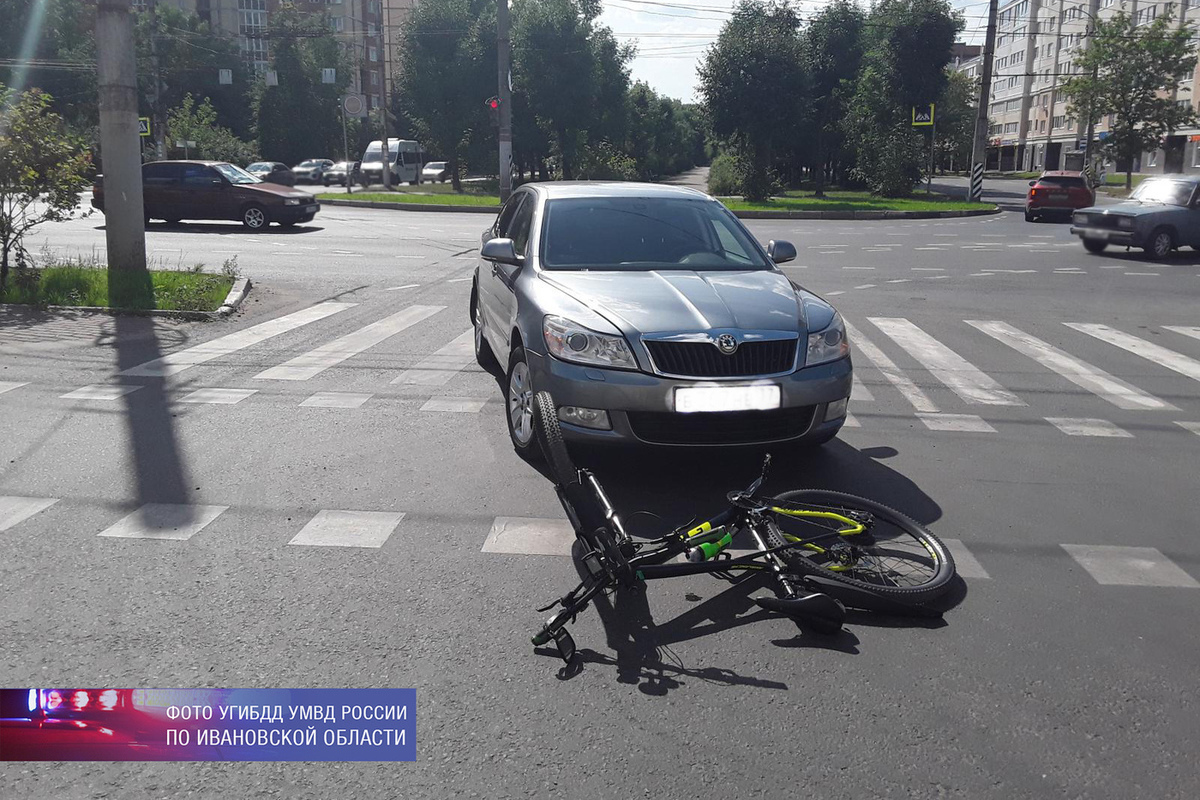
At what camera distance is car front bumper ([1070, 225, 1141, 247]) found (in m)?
18.9

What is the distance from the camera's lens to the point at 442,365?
29.4 feet

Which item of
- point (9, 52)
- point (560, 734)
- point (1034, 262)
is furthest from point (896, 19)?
point (9, 52)

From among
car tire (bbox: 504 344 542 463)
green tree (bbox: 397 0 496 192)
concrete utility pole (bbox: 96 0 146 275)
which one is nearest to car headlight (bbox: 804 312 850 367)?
car tire (bbox: 504 344 542 463)

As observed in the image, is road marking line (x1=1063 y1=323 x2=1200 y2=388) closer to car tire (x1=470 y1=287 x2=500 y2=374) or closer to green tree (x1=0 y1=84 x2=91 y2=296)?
car tire (x1=470 y1=287 x2=500 y2=374)

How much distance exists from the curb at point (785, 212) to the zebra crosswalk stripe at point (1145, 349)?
19.4m

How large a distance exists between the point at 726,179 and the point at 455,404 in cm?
3312

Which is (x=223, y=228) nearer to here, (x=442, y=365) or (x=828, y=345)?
(x=442, y=365)

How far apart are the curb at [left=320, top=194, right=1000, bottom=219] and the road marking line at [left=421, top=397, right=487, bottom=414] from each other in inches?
929

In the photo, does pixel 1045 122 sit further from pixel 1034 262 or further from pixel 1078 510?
pixel 1078 510

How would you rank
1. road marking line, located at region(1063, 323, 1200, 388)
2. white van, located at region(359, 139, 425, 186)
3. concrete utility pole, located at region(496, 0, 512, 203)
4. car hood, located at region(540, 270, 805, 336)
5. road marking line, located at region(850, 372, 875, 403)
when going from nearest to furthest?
1. car hood, located at region(540, 270, 805, 336)
2. road marking line, located at region(850, 372, 875, 403)
3. road marking line, located at region(1063, 323, 1200, 388)
4. concrete utility pole, located at region(496, 0, 512, 203)
5. white van, located at region(359, 139, 425, 186)

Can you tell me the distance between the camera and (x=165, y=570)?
4.43 metres

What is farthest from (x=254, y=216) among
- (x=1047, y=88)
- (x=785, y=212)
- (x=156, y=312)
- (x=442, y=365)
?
(x=1047, y=88)

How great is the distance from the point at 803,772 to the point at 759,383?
8.80 ft

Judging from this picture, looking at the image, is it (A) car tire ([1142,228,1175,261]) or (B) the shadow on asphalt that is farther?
(B) the shadow on asphalt
